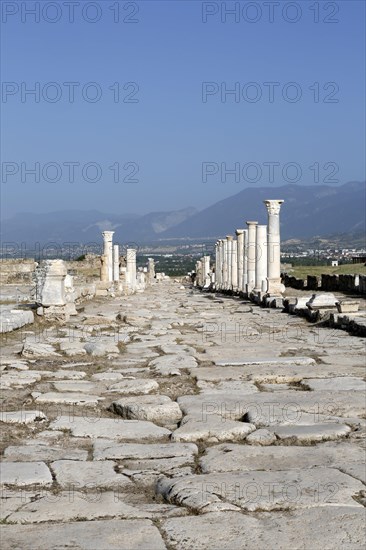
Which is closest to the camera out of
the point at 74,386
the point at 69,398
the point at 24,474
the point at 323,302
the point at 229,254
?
the point at 24,474

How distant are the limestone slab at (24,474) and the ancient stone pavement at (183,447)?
11 millimetres

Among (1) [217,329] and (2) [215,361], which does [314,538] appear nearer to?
(2) [215,361]

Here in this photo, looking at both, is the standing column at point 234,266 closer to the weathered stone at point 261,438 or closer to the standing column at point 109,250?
the standing column at point 109,250

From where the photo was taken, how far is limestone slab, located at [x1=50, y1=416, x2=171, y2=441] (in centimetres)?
537

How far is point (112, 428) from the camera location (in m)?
5.55

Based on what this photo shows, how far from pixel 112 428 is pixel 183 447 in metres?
0.73

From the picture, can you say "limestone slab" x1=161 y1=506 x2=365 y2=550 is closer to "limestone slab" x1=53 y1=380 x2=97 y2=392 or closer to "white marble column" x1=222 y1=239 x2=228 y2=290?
"limestone slab" x1=53 y1=380 x2=97 y2=392

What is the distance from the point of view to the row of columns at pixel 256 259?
22.5 metres

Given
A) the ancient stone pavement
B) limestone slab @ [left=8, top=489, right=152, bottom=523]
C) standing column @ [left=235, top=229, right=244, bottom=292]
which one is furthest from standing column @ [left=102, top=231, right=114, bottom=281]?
limestone slab @ [left=8, top=489, right=152, bottom=523]

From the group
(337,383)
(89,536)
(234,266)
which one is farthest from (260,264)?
(89,536)

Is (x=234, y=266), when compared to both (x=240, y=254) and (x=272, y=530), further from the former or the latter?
(x=272, y=530)

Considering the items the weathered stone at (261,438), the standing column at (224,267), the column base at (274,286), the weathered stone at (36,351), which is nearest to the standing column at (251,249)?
the column base at (274,286)

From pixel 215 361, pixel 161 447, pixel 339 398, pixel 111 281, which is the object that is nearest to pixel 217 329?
pixel 215 361

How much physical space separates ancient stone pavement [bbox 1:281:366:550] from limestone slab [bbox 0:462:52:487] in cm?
1
